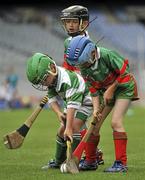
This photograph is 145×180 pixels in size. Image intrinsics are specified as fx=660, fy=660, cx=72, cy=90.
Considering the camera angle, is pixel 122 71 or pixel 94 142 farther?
pixel 94 142

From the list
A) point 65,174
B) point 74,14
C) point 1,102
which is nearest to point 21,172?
point 65,174

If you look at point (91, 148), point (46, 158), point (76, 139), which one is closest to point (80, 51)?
point (76, 139)

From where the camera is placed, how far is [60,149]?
751cm

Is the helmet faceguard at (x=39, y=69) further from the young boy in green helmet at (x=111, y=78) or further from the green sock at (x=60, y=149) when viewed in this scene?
the green sock at (x=60, y=149)

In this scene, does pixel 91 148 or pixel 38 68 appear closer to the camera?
pixel 38 68

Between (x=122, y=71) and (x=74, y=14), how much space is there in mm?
1056

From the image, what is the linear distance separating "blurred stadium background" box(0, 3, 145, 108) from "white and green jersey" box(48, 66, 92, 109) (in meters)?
25.1

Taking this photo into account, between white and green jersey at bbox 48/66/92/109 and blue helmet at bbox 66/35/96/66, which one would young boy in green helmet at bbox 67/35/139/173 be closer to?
blue helmet at bbox 66/35/96/66

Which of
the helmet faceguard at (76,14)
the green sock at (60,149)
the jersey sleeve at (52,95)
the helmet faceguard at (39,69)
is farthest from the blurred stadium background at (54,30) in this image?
the helmet faceguard at (39,69)

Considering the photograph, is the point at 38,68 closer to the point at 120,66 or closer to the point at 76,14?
the point at 120,66

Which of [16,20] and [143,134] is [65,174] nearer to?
[143,134]

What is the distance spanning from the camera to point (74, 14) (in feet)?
24.9

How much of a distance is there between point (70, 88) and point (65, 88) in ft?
0.19

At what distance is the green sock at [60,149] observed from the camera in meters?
7.47
